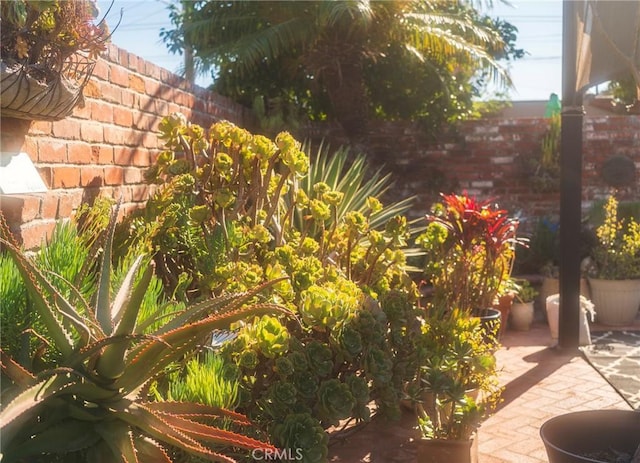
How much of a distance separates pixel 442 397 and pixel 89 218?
66.2 inches

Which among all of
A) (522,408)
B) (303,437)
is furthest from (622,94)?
(303,437)

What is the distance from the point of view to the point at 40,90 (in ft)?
7.70

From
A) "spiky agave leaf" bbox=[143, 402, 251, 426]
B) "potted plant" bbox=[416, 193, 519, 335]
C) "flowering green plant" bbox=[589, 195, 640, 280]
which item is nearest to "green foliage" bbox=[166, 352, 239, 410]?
"spiky agave leaf" bbox=[143, 402, 251, 426]

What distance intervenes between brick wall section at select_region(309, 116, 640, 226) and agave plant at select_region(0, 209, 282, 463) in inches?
247

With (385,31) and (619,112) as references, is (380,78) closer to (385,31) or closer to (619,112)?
(385,31)

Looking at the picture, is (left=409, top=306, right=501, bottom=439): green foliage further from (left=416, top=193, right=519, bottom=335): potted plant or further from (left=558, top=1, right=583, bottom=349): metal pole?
(left=558, top=1, right=583, bottom=349): metal pole

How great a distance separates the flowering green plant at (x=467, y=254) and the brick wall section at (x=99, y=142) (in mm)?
1888

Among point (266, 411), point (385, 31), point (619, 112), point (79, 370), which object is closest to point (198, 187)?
point (266, 411)

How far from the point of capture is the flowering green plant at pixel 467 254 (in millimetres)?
4531

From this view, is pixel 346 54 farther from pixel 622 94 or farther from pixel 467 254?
pixel 622 94

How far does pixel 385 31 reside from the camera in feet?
24.4

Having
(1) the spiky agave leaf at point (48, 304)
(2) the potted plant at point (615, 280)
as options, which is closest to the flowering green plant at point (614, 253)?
(2) the potted plant at point (615, 280)

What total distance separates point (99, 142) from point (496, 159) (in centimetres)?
574

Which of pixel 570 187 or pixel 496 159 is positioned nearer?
pixel 570 187
